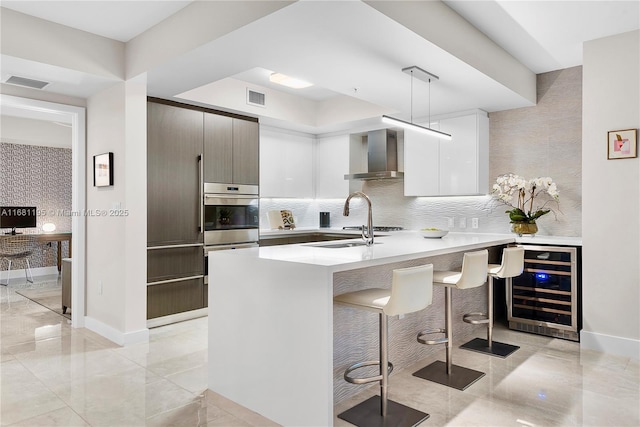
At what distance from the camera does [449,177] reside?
498 cm

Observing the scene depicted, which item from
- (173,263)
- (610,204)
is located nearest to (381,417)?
(610,204)

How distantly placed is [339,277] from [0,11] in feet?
10.5

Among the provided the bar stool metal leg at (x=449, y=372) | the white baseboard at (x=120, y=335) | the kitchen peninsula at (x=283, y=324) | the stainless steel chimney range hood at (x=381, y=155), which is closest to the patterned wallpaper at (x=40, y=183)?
the white baseboard at (x=120, y=335)

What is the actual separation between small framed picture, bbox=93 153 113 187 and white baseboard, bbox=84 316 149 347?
4.45 ft

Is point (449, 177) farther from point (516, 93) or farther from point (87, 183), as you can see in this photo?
point (87, 183)

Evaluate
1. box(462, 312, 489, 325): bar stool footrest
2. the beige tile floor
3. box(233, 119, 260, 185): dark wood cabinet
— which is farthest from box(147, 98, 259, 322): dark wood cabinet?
box(462, 312, 489, 325): bar stool footrest

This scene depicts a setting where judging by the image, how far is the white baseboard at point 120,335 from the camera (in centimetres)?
380

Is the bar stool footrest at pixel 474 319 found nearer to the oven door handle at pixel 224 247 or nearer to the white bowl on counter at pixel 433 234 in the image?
the white bowl on counter at pixel 433 234

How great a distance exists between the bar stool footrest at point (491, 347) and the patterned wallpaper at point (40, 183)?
24.5ft

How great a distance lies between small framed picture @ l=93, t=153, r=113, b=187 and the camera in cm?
394

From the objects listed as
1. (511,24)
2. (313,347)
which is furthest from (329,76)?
(313,347)

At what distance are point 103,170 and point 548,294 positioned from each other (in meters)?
4.38

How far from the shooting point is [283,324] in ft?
7.72

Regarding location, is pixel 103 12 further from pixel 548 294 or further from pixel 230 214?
pixel 548 294
